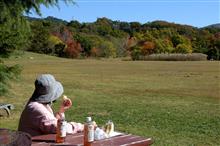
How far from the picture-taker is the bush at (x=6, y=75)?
10.4m

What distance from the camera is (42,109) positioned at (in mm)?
5059

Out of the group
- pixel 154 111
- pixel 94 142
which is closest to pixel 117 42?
pixel 154 111

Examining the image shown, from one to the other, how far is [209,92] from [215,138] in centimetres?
1091

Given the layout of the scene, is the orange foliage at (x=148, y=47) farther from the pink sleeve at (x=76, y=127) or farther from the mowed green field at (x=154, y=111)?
the pink sleeve at (x=76, y=127)

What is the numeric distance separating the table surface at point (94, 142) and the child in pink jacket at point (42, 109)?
0.12 metres

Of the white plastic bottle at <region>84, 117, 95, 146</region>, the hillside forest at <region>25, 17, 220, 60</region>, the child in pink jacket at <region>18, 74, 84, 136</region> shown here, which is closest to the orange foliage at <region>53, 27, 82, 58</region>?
the hillside forest at <region>25, 17, 220, 60</region>

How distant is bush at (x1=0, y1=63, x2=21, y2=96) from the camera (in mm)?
10359

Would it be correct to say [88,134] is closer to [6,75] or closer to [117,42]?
[6,75]

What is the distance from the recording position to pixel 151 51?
3103 inches

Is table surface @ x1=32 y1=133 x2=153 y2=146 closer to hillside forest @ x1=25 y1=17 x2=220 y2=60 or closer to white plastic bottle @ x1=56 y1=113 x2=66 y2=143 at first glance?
white plastic bottle @ x1=56 y1=113 x2=66 y2=143

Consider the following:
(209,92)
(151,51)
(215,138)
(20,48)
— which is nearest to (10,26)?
(20,48)

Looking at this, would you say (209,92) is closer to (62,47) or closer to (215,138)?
(215,138)

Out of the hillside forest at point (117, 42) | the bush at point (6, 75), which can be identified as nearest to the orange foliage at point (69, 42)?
the hillside forest at point (117, 42)

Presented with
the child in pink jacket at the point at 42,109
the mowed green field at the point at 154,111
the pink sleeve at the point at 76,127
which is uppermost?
the child in pink jacket at the point at 42,109
